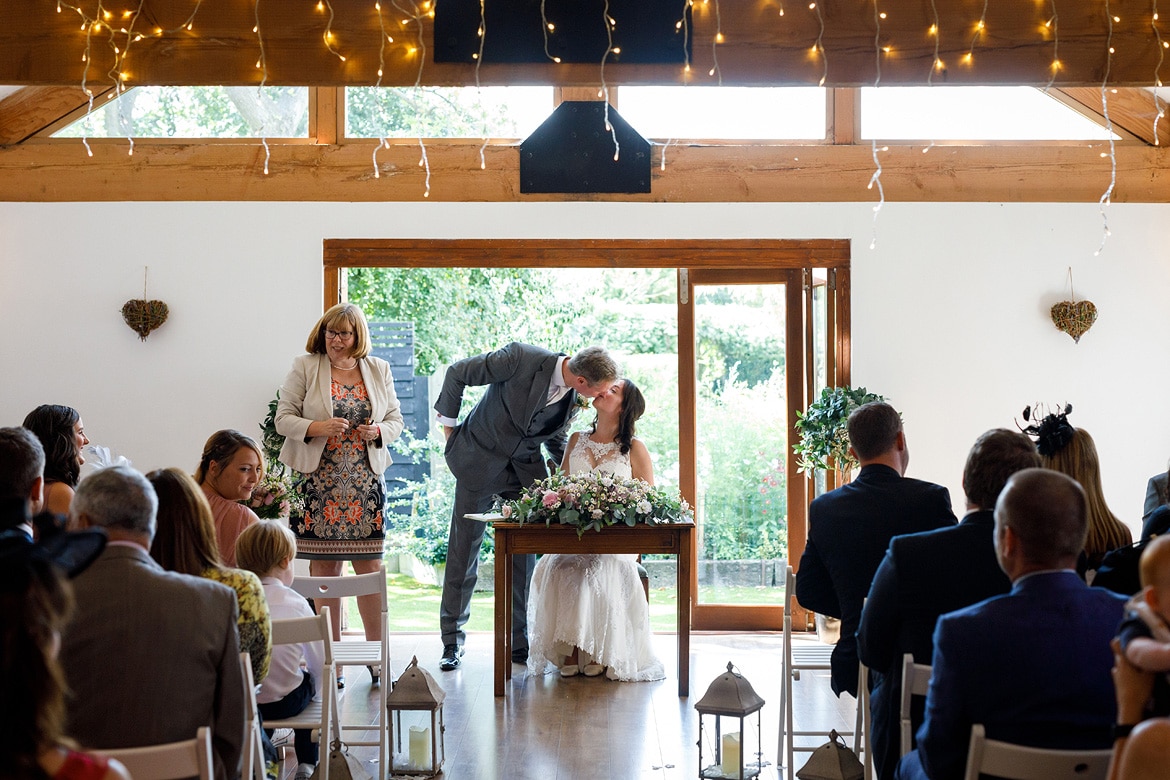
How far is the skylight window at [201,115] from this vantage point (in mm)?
7141

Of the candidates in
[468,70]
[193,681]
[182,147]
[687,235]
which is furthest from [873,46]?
[182,147]

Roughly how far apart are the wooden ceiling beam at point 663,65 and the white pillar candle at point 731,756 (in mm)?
2530

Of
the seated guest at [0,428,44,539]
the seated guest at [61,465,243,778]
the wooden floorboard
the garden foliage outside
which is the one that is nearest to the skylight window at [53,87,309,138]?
the garden foliage outside

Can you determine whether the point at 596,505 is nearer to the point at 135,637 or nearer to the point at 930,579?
the point at 930,579

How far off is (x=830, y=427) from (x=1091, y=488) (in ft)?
10.5

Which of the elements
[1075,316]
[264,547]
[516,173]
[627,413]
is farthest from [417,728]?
[1075,316]

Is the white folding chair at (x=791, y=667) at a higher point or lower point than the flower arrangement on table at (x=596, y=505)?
lower

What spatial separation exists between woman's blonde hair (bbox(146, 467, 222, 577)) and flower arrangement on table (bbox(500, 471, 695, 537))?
8.20 ft

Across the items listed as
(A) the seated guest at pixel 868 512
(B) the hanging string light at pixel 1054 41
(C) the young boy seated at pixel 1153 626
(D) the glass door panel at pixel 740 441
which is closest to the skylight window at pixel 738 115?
(D) the glass door panel at pixel 740 441

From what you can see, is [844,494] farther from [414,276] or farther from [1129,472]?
[414,276]

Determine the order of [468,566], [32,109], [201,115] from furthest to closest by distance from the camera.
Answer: [201,115]
[32,109]
[468,566]

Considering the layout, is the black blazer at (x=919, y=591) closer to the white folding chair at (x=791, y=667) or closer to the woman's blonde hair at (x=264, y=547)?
the white folding chair at (x=791, y=667)

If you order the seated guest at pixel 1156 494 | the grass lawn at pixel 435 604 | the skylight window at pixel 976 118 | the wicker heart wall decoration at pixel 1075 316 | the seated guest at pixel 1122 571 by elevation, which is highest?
the skylight window at pixel 976 118

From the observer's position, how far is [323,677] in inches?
139
